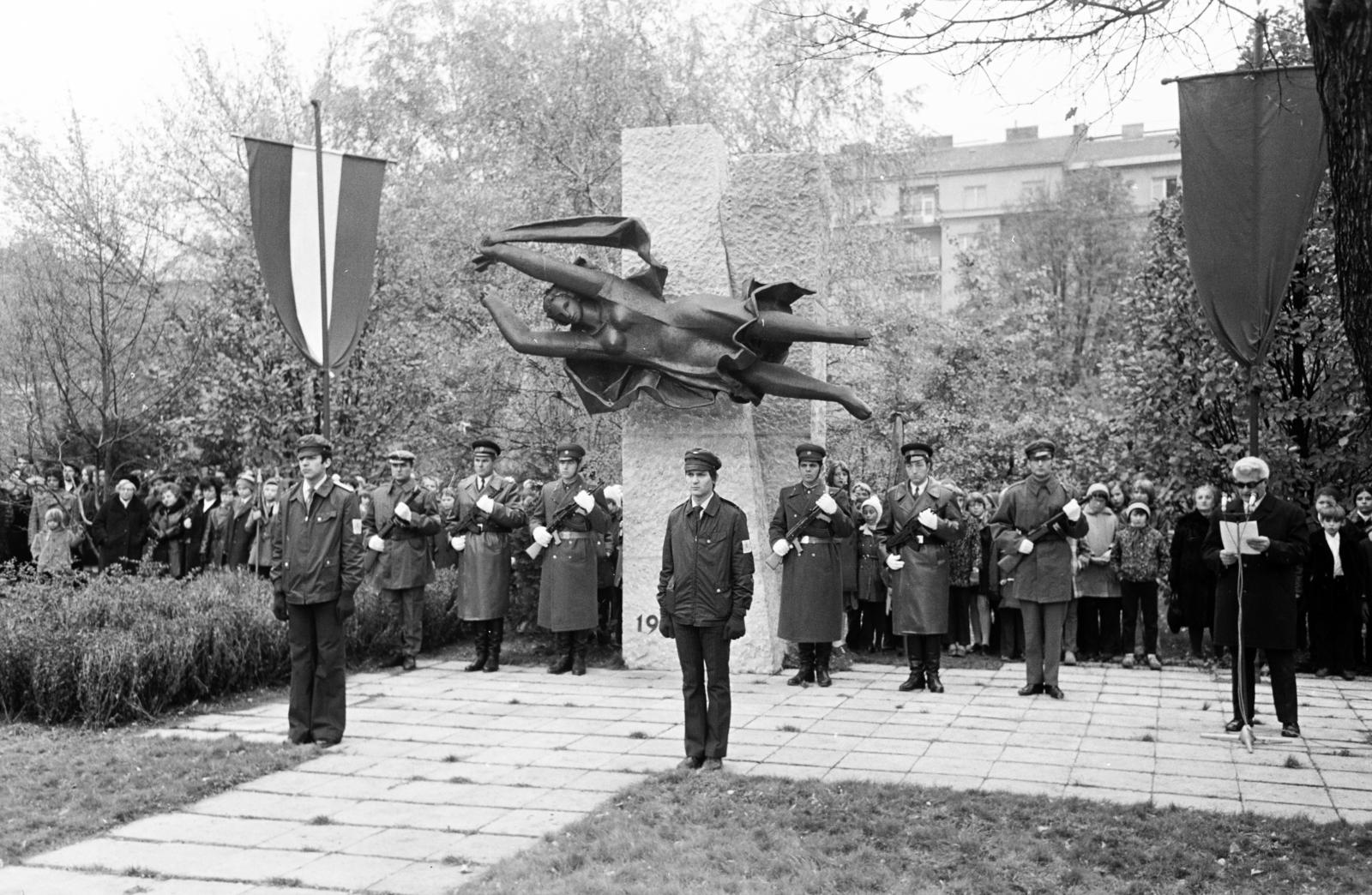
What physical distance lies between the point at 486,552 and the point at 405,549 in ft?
2.33

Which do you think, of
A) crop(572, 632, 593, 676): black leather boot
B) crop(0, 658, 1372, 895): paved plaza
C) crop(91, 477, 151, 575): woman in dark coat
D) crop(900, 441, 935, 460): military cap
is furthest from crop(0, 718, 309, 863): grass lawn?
crop(91, 477, 151, 575): woman in dark coat

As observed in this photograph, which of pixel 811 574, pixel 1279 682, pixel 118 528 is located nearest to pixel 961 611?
pixel 811 574

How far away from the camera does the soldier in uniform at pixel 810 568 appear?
10.6 m

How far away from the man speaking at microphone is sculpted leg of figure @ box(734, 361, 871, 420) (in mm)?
3209

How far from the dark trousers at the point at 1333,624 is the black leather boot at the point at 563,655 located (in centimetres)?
629

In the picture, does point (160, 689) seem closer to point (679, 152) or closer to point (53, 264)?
point (679, 152)

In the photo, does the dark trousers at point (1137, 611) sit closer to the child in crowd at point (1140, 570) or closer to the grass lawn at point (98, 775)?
the child in crowd at point (1140, 570)

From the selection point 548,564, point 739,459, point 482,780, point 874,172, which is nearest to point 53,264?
point 548,564

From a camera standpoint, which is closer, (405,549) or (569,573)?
(569,573)

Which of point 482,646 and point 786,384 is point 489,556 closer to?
point 482,646

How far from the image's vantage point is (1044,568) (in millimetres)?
10281

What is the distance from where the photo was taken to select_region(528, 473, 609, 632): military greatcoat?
11312 millimetres

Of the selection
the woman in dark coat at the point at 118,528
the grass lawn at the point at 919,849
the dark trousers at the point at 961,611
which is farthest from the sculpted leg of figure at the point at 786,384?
the woman in dark coat at the point at 118,528

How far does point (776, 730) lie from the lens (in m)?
8.73
